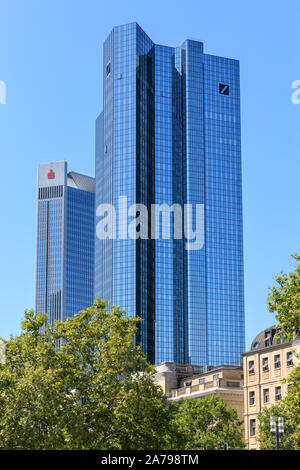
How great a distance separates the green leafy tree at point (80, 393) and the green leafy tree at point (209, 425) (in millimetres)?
27812

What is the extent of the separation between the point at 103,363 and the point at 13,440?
29.4 feet

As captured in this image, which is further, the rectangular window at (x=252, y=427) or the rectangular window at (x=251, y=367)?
the rectangular window at (x=251, y=367)

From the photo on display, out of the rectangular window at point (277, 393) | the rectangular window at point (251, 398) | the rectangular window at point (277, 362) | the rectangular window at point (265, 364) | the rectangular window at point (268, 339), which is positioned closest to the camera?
the rectangular window at point (277, 393)

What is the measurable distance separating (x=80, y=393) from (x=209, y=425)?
3940 cm

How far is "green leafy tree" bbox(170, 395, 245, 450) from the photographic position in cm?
8364

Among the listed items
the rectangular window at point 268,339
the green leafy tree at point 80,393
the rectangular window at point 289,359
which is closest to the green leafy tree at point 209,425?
the rectangular window at point 289,359

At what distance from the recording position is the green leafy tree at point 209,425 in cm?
8364

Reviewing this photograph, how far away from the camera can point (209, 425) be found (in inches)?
3460

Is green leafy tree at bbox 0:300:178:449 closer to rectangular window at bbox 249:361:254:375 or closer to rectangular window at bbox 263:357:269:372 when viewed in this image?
rectangular window at bbox 263:357:269:372

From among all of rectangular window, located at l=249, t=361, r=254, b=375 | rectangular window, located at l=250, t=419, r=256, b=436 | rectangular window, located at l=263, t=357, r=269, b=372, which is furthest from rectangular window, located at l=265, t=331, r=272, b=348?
rectangular window, located at l=250, t=419, r=256, b=436

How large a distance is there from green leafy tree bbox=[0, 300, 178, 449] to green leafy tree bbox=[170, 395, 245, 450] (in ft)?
91.2

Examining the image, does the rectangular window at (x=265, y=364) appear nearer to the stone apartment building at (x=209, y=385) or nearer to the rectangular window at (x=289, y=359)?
the rectangular window at (x=289, y=359)

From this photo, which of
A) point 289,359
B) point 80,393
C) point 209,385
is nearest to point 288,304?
point 80,393

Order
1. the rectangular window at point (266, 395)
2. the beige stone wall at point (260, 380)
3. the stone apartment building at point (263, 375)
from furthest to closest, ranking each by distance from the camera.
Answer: the rectangular window at point (266, 395)
the beige stone wall at point (260, 380)
the stone apartment building at point (263, 375)
